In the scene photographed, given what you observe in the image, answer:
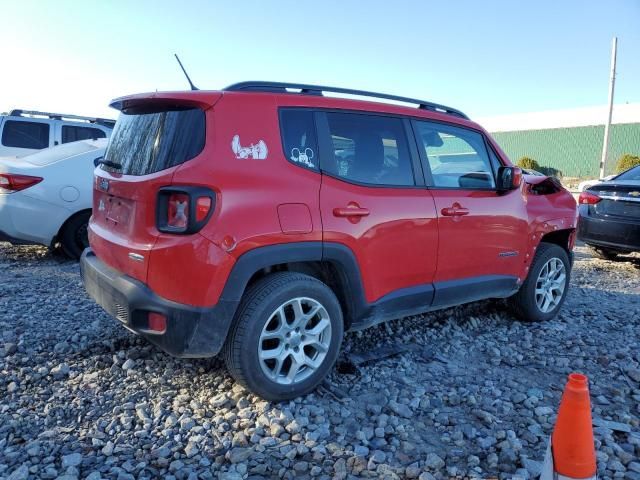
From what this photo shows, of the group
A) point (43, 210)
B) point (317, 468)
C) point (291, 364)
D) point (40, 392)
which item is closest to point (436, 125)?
point (291, 364)

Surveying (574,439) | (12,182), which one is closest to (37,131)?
(12,182)

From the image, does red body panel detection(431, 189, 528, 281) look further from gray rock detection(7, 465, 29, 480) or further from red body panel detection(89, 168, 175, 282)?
gray rock detection(7, 465, 29, 480)

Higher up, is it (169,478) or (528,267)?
(528,267)

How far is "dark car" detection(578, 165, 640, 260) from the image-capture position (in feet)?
21.9

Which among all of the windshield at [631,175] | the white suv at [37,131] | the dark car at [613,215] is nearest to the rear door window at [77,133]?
the white suv at [37,131]

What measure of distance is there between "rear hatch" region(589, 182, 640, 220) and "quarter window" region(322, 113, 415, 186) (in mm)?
4535

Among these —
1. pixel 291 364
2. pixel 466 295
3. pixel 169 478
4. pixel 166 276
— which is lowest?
pixel 169 478

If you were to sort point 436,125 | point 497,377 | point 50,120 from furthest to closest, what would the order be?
point 50,120
point 436,125
point 497,377

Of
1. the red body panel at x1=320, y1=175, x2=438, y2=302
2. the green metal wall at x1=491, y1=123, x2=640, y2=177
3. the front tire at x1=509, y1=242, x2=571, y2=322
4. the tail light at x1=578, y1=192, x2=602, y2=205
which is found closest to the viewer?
the red body panel at x1=320, y1=175, x2=438, y2=302

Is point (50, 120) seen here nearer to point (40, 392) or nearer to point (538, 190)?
point (40, 392)

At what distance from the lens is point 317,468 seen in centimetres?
253

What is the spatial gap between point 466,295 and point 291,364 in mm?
1634

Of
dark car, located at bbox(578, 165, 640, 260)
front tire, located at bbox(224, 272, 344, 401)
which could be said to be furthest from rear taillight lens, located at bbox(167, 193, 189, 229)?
dark car, located at bbox(578, 165, 640, 260)

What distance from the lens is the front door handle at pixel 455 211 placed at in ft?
12.2
